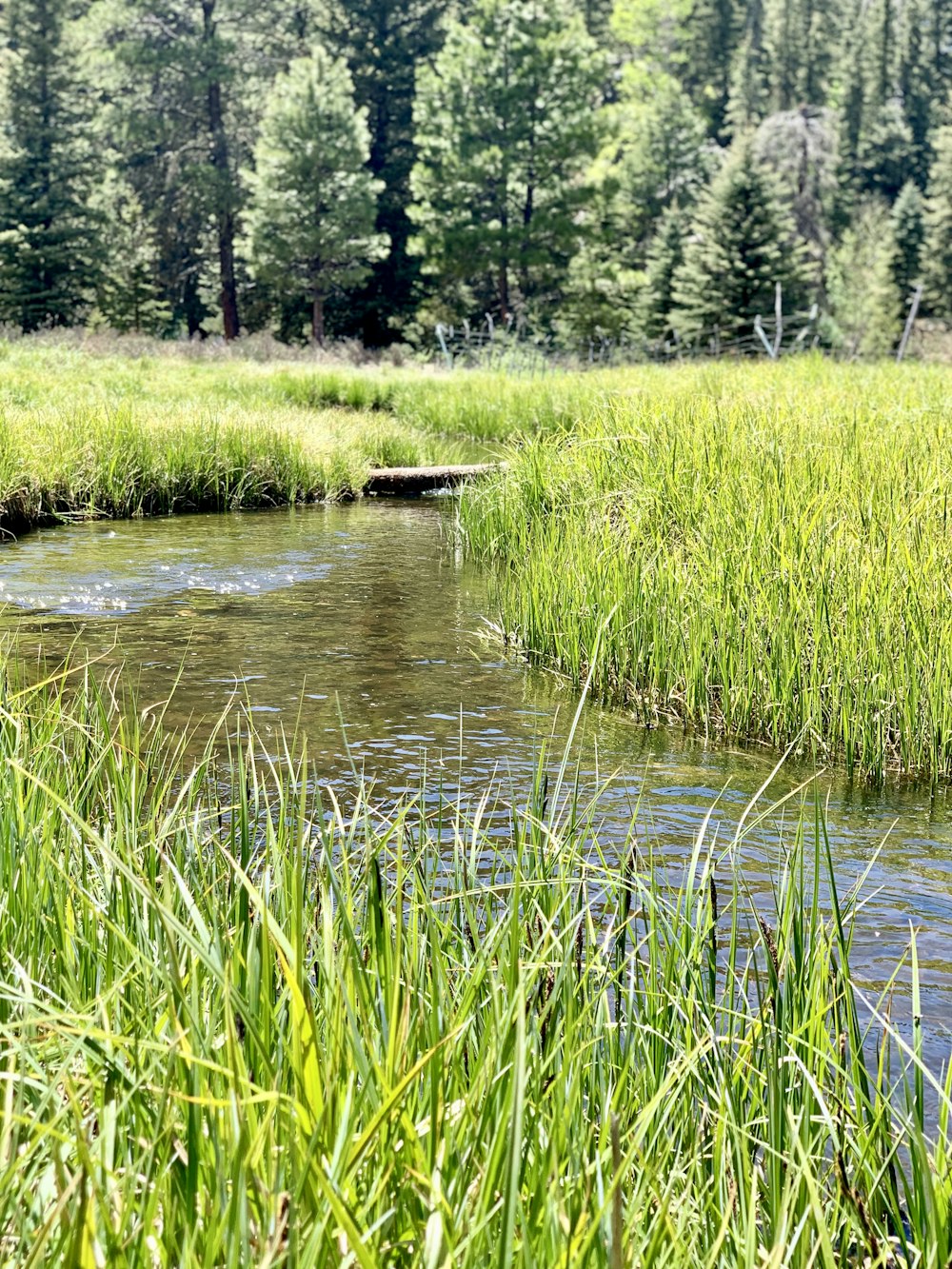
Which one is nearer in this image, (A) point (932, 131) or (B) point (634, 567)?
(B) point (634, 567)

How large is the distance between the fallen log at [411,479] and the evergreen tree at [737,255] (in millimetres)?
25547

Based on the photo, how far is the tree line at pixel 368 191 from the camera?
122 ft

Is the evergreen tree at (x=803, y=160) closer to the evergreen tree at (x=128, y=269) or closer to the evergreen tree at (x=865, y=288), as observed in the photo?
the evergreen tree at (x=865, y=288)

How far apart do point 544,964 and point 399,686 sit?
4.04 metres

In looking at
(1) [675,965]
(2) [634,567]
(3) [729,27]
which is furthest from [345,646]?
(3) [729,27]

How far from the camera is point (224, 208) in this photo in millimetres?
42500

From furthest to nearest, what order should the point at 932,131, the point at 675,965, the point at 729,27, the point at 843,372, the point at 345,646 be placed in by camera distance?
the point at 729,27 < the point at 932,131 < the point at 843,372 < the point at 345,646 < the point at 675,965

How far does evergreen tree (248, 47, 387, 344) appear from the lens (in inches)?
1534

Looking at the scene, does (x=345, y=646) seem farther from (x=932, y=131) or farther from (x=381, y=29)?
(x=932, y=131)

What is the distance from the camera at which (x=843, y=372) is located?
1544cm

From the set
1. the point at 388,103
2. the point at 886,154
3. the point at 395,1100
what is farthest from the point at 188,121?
the point at 395,1100

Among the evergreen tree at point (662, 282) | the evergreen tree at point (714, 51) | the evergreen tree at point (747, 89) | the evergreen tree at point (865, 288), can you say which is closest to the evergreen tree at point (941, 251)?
the evergreen tree at point (865, 288)

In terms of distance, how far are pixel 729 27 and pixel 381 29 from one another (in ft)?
133

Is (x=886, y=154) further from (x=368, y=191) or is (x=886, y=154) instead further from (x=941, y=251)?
(x=368, y=191)
